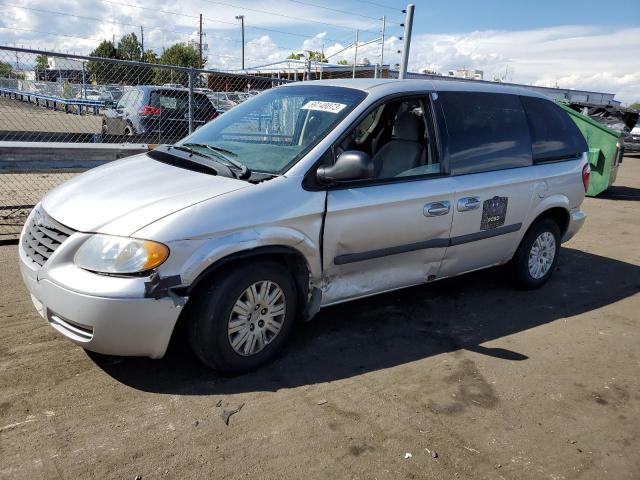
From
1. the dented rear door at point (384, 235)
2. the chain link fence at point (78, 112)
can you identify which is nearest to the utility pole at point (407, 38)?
the chain link fence at point (78, 112)

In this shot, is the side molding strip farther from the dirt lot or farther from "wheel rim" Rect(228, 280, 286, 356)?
the dirt lot

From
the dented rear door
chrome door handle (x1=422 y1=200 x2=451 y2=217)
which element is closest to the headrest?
the dented rear door

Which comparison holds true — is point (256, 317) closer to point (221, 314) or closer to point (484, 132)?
point (221, 314)

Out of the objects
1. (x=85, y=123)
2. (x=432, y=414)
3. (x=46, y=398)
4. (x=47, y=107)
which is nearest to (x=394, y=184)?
(x=432, y=414)

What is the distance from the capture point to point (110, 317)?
114 inches

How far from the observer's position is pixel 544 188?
5.00m

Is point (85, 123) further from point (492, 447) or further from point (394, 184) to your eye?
point (492, 447)

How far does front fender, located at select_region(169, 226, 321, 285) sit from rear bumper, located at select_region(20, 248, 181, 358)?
22 centimetres

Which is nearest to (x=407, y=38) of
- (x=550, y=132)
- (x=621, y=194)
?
(x=550, y=132)

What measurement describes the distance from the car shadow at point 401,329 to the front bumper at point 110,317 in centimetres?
36

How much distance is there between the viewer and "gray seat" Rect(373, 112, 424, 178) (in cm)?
406

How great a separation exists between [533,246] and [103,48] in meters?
66.2

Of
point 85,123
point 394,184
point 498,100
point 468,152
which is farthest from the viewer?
point 85,123

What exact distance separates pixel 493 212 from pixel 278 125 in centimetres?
191
